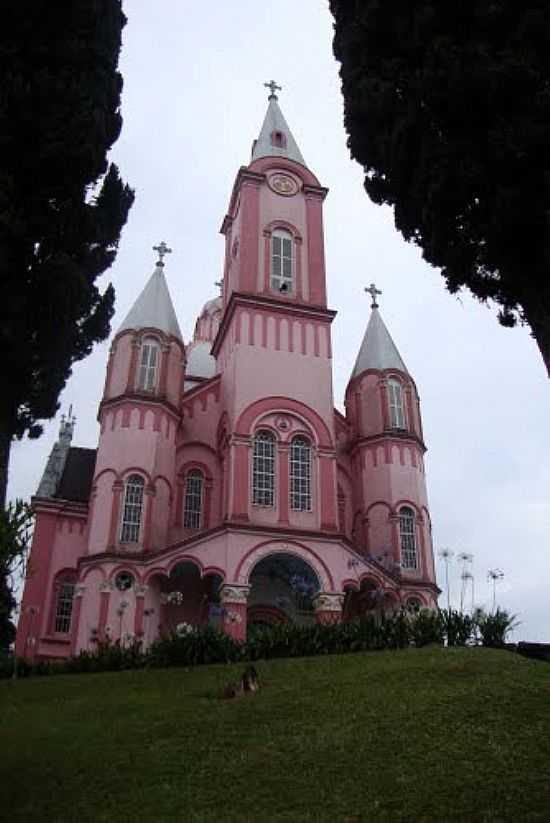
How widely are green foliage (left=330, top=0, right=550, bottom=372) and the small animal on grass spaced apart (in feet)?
28.0

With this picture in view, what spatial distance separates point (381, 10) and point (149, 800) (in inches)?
483

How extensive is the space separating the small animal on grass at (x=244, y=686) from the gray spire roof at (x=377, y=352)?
18.8 meters

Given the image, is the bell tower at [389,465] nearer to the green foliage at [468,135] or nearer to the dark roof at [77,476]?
the dark roof at [77,476]

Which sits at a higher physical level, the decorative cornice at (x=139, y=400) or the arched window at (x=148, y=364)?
the arched window at (x=148, y=364)

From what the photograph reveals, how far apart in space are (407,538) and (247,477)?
683 cm

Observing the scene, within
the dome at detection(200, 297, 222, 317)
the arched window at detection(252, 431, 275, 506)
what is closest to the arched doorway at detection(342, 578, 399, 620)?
the arched window at detection(252, 431, 275, 506)

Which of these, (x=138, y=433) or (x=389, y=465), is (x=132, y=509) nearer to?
(x=138, y=433)

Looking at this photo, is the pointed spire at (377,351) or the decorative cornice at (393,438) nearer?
the decorative cornice at (393,438)

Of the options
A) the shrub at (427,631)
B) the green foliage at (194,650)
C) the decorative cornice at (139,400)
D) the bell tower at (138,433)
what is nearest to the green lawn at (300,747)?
the green foliage at (194,650)

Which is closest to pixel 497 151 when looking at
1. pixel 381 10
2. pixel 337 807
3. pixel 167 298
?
pixel 381 10

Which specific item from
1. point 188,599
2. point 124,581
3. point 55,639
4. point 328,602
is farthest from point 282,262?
point 55,639

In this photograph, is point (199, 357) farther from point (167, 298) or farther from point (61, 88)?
point (61, 88)

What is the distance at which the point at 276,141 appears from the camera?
37.1m

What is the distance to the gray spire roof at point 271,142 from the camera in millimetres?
36031
